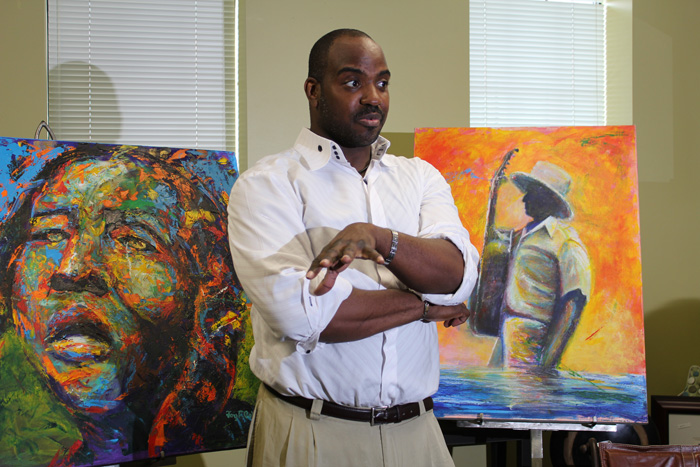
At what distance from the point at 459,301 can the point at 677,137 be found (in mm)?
2537

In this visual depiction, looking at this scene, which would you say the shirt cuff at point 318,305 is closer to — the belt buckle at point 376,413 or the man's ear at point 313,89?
the belt buckle at point 376,413

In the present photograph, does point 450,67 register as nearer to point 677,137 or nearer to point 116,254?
point 677,137

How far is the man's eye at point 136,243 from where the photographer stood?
2.18 meters

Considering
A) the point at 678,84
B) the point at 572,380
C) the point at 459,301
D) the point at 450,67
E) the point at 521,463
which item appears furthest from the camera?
the point at 678,84

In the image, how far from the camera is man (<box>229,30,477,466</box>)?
148 centimetres

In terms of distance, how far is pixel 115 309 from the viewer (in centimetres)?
212

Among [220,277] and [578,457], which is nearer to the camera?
[220,277]

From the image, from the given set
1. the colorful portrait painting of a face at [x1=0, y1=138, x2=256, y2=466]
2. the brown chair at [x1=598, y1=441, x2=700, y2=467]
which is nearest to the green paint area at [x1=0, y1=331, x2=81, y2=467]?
the colorful portrait painting of a face at [x1=0, y1=138, x2=256, y2=466]

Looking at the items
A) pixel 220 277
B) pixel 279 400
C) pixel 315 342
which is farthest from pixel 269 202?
pixel 220 277

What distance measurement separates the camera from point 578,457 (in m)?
2.86

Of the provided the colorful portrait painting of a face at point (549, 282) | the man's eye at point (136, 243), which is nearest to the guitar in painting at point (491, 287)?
the colorful portrait painting of a face at point (549, 282)

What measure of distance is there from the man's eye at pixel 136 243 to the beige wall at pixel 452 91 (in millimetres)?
1039

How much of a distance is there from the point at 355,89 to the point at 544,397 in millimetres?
1401

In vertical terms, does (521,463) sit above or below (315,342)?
below
